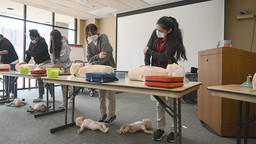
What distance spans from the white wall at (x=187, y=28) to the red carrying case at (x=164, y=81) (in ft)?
10.6

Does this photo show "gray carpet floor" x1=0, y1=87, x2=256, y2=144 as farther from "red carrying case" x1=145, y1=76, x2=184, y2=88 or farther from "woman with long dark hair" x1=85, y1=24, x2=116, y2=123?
"red carrying case" x1=145, y1=76, x2=184, y2=88

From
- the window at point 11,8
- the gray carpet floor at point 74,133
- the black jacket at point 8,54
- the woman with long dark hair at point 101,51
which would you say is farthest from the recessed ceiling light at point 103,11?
the gray carpet floor at point 74,133

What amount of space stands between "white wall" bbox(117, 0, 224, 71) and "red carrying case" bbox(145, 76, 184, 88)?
3.22 meters

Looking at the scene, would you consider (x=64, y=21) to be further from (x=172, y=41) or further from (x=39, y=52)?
(x=172, y=41)

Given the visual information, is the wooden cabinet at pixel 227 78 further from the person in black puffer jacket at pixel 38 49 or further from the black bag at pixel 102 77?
the person in black puffer jacket at pixel 38 49

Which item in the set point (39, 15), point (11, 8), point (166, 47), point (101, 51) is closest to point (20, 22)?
point (11, 8)

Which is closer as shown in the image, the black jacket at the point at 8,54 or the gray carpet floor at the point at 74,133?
the gray carpet floor at the point at 74,133

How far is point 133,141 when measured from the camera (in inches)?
66.7

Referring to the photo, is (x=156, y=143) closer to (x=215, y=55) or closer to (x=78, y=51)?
(x=215, y=55)

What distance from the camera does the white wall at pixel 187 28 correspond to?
12.1 ft

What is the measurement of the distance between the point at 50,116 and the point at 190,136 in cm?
201

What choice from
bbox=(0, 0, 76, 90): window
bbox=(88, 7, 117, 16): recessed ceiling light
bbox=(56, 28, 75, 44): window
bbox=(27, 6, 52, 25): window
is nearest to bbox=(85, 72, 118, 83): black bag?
bbox=(88, 7, 117, 16): recessed ceiling light

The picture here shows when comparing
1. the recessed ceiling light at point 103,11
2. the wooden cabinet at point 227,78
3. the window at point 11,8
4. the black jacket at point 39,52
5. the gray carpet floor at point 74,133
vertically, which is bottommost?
the gray carpet floor at point 74,133

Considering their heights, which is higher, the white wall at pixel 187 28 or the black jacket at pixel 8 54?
the white wall at pixel 187 28
